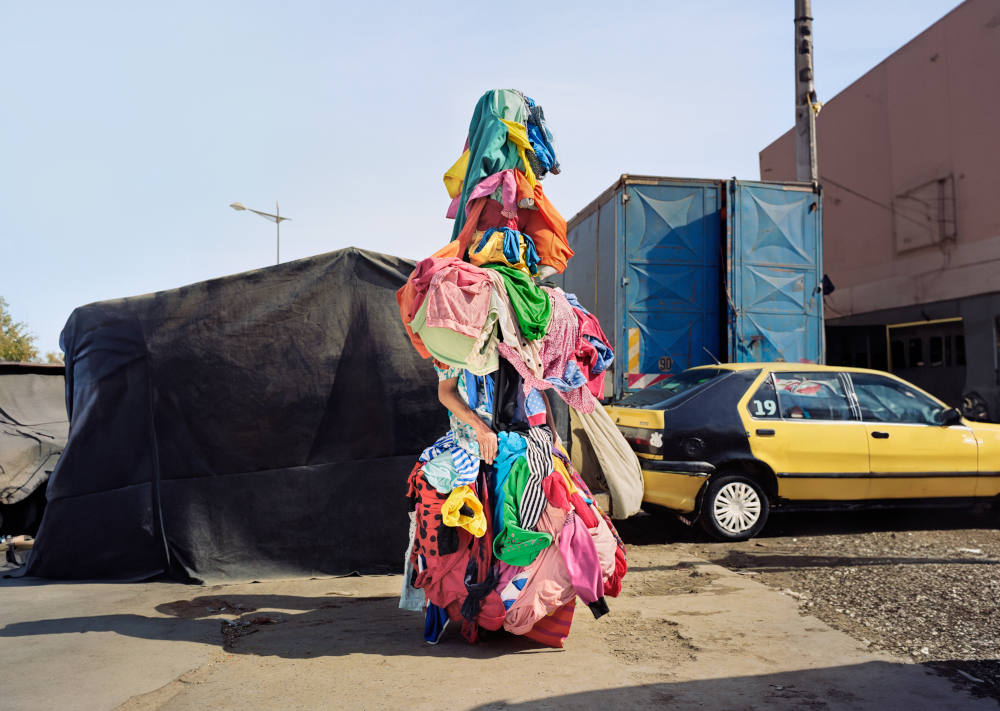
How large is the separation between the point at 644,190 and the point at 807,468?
392cm

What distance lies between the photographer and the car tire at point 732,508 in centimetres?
667

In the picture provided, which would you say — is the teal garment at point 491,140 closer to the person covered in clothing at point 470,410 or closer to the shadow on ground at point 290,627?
the person covered in clothing at point 470,410

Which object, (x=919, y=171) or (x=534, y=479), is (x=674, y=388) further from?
(x=919, y=171)

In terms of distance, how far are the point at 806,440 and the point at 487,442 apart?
14.2ft

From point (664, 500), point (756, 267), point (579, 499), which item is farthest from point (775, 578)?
point (756, 267)

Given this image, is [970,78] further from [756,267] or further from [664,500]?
[664,500]

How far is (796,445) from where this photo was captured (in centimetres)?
681

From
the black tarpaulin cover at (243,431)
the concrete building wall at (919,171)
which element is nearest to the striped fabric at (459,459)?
the black tarpaulin cover at (243,431)

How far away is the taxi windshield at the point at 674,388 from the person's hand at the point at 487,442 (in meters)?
3.72

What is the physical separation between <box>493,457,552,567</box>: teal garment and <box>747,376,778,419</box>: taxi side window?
3.93 metres

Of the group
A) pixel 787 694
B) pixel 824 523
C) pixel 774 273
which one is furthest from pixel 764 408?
pixel 787 694

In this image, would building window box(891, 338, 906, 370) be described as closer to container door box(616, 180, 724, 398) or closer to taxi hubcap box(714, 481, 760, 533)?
container door box(616, 180, 724, 398)

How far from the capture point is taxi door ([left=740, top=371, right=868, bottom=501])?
6.77 m

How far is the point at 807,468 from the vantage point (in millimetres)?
6801
